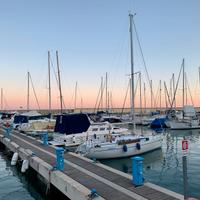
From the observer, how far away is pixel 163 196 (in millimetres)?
9516

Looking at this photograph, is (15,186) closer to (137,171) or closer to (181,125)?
(137,171)

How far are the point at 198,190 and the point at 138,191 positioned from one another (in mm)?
5344

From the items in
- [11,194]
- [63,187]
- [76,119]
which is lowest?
[11,194]

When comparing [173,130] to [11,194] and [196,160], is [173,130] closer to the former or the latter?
[196,160]

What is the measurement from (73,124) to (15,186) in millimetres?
A: 11271

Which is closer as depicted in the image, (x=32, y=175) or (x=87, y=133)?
(x=32, y=175)

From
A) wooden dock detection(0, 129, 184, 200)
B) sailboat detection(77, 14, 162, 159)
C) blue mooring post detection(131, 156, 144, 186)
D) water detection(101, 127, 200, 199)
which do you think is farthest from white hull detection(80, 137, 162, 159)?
blue mooring post detection(131, 156, 144, 186)

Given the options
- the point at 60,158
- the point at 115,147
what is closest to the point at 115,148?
the point at 115,147

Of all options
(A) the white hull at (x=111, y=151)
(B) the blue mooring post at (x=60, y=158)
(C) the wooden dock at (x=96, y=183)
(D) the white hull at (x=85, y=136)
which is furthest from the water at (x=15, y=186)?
(D) the white hull at (x=85, y=136)

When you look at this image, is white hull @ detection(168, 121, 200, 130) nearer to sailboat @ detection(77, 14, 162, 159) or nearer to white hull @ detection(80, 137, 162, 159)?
sailboat @ detection(77, 14, 162, 159)

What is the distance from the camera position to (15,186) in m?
15.8

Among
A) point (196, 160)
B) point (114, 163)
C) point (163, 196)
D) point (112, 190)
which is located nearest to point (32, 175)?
point (114, 163)

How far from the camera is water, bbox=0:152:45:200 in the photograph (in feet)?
45.8

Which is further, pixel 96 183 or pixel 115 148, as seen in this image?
pixel 115 148
